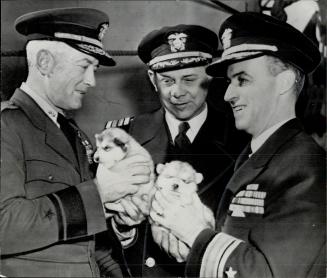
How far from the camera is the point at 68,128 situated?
189 centimetres

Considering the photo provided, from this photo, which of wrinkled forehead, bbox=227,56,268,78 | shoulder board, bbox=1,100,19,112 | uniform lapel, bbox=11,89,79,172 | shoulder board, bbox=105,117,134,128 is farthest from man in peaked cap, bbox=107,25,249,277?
shoulder board, bbox=1,100,19,112

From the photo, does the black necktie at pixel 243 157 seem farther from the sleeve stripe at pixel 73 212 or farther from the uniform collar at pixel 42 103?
the uniform collar at pixel 42 103

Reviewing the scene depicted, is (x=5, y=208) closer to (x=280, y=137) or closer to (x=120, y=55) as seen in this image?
(x=120, y=55)

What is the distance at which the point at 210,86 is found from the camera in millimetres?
1930

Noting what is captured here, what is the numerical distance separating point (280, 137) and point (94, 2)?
3.14 ft

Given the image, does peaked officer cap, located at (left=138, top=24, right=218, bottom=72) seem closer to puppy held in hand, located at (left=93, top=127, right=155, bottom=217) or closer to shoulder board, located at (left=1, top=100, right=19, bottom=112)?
puppy held in hand, located at (left=93, top=127, right=155, bottom=217)

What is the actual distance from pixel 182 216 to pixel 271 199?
1.20 feet

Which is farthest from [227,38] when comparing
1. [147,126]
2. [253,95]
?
[147,126]

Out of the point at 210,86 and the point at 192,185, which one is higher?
the point at 210,86

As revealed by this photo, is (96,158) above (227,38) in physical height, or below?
below

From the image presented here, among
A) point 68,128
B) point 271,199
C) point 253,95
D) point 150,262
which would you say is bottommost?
point 150,262

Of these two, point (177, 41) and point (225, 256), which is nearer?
point (225, 256)

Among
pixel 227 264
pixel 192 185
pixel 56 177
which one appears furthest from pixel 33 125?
pixel 227 264

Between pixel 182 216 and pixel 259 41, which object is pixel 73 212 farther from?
pixel 259 41
